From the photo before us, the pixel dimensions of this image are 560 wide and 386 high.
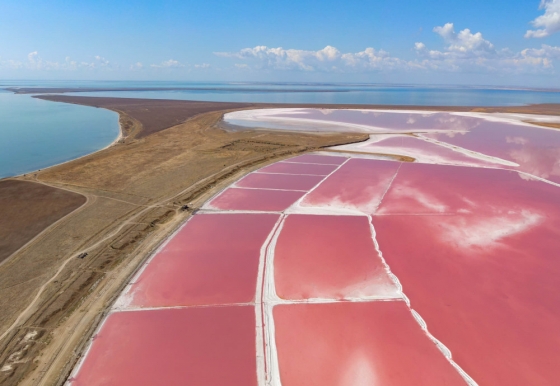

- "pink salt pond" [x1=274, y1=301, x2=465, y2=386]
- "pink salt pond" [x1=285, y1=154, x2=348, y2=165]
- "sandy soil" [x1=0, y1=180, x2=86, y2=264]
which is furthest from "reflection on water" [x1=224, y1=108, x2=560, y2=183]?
"sandy soil" [x1=0, y1=180, x2=86, y2=264]

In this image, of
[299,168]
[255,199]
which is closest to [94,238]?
[255,199]

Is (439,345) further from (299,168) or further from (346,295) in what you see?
(299,168)

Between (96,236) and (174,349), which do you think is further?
(96,236)

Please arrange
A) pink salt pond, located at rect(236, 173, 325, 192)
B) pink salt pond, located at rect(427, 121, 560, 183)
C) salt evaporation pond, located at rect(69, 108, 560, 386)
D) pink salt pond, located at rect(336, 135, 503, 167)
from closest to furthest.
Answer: salt evaporation pond, located at rect(69, 108, 560, 386) → pink salt pond, located at rect(236, 173, 325, 192) → pink salt pond, located at rect(427, 121, 560, 183) → pink salt pond, located at rect(336, 135, 503, 167)

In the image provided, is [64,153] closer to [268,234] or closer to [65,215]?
[65,215]

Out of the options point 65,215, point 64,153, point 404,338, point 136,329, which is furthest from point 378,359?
point 64,153

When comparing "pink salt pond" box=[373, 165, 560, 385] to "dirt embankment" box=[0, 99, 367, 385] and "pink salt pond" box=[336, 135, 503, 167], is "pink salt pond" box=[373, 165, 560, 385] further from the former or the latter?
"dirt embankment" box=[0, 99, 367, 385]

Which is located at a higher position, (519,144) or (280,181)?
(519,144)
